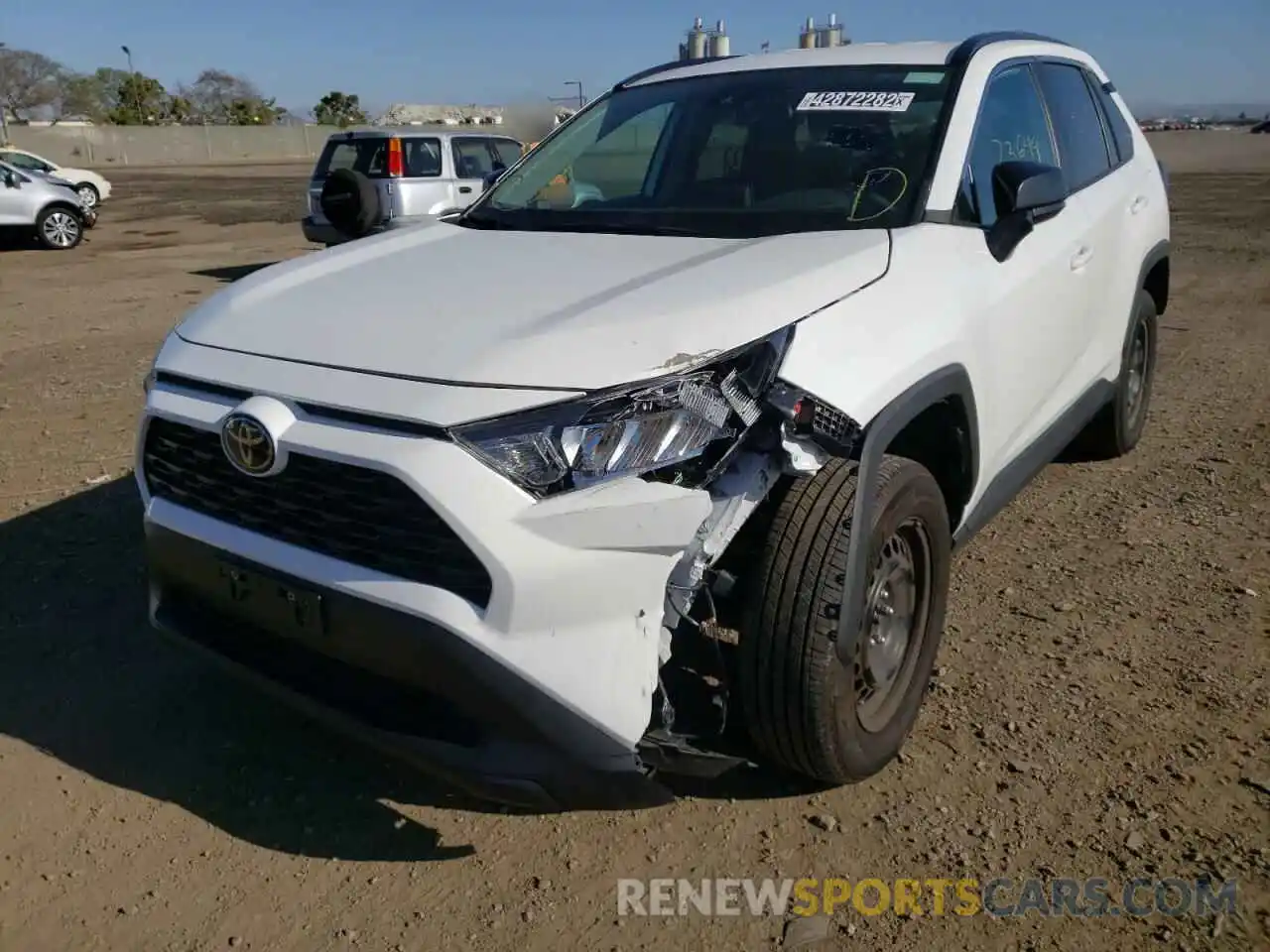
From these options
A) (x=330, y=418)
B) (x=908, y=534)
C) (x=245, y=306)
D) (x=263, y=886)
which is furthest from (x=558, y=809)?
(x=245, y=306)

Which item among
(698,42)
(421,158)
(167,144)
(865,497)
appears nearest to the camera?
(865,497)

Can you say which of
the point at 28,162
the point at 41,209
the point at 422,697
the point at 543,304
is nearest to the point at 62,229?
the point at 41,209

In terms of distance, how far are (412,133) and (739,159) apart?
9671 mm

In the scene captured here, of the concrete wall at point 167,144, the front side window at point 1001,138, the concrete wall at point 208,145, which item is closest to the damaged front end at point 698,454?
the front side window at point 1001,138

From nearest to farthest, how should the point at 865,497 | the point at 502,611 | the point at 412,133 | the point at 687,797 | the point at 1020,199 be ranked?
the point at 502,611
the point at 865,497
the point at 687,797
the point at 1020,199
the point at 412,133

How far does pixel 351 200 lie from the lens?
162 inches

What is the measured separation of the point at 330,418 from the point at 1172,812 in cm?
223

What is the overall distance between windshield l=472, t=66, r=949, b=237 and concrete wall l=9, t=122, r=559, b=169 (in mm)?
58390

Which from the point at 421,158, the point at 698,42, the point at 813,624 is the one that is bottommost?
the point at 813,624

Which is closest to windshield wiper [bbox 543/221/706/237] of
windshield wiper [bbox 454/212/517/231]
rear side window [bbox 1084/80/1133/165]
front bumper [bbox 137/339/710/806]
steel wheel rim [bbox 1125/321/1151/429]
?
windshield wiper [bbox 454/212/517/231]

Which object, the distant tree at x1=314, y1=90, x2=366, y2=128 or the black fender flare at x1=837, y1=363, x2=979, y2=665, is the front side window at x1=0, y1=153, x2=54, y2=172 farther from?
the distant tree at x1=314, y1=90, x2=366, y2=128

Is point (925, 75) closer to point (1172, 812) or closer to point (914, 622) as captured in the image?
point (914, 622)

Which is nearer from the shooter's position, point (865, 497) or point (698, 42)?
point (865, 497)

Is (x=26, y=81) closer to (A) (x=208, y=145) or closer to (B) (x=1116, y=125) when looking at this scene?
(A) (x=208, y=145)
